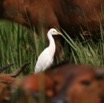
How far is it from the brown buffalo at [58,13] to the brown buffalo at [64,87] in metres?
4.19

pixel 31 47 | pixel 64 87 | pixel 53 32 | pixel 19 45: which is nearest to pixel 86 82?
pixel 64 87

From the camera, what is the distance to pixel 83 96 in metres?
2.51

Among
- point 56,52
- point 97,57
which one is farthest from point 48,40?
point 97,57

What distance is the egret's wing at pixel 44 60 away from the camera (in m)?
6.16

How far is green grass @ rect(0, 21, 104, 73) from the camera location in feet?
19.5

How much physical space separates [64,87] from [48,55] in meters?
3.84

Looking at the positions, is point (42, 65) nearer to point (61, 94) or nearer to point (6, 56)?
point (6, 56)

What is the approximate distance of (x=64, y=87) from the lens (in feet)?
8.41

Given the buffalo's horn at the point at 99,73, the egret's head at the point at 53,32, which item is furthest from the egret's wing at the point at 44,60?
the buffalo's horn at the point at 99,73

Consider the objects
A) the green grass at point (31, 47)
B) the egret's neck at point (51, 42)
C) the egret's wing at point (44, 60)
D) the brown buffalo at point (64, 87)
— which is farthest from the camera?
the egret's neck at point (51, 42)

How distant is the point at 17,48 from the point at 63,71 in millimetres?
4276

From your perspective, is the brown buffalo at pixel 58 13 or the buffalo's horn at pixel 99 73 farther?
the brown buffalo at pixel 58 13

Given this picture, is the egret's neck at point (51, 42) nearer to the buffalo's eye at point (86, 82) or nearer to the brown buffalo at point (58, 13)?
the brown buffalo at point (58, 13)

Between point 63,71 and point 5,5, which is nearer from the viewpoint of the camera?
point 63,71
